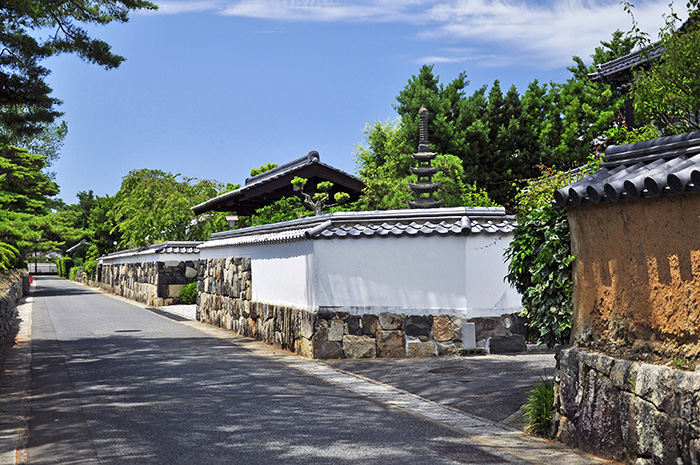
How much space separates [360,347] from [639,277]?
7.73 m

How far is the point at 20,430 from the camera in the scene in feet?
26.3

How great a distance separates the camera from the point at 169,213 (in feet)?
129

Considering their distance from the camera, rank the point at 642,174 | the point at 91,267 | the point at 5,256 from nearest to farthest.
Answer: the point at 642,174
the point at 5,256
the point at 91,267

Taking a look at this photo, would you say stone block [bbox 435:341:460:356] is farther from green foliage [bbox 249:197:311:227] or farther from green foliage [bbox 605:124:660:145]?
green foliage [bbox 249:197:311:227]

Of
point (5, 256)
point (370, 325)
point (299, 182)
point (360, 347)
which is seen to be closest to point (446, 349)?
point (370, 325)

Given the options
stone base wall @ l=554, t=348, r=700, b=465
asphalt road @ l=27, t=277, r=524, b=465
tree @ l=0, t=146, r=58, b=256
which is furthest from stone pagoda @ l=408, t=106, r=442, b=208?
tree @ l=0, t=146, r=58, b=256

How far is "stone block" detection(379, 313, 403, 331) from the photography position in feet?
43.9

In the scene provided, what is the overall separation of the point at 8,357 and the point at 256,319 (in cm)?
556

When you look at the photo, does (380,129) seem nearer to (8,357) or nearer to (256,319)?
(256,319)

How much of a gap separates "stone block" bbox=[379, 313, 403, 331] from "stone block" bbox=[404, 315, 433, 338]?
0.14m

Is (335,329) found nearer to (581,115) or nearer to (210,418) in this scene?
(210,418)

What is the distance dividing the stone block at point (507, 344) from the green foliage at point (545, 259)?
554 centimetres

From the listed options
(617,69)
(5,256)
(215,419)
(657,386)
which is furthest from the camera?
(5,256)

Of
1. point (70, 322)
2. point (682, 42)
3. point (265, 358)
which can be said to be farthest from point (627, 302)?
point (70, 322)
